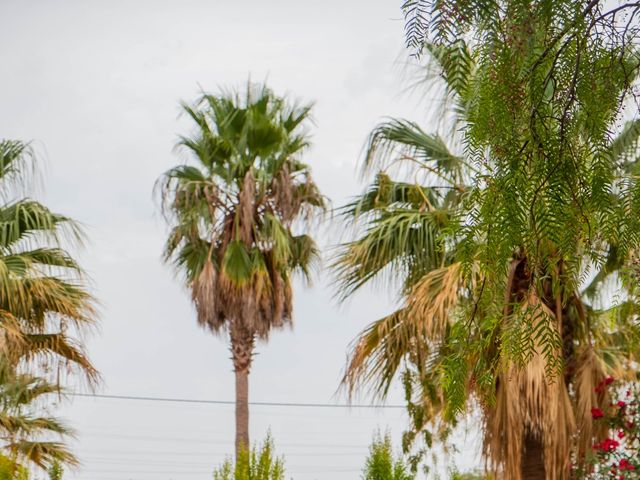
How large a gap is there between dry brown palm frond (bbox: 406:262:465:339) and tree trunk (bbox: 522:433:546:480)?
115 centimetres

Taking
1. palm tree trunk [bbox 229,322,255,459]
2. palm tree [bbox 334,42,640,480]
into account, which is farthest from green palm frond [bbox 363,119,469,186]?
palm tree trunk [bbox 229,322,255,459]

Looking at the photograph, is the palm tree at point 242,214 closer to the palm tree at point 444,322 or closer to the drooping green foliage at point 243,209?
the drooping green foliage at point 243,209

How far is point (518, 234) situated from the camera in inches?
97.7

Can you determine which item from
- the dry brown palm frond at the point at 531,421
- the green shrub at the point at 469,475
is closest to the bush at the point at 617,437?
the dry brown palm frond at the point at 531,421

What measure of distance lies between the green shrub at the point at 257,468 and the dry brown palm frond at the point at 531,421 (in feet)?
7.78

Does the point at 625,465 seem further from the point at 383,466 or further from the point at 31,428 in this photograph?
the point at 31,428

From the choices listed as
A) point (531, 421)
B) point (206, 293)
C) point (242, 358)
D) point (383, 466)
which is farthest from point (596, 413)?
point (242, 358)

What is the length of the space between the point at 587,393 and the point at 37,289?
563 centimetres

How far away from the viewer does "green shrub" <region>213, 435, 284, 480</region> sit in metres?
9.67

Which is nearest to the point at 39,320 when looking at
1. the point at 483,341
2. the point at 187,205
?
the point at 187,205

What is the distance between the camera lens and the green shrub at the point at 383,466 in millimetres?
9688

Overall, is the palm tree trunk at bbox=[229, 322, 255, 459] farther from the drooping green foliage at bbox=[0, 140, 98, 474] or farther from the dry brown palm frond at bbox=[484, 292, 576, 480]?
the dry brown palm frond at bbox=[484, 292, 576, 480]

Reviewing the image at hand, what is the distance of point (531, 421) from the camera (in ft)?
26.3

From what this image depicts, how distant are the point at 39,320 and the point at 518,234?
9.34 m
